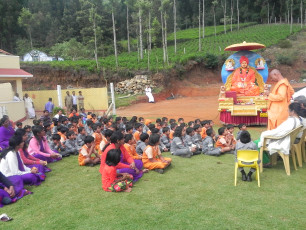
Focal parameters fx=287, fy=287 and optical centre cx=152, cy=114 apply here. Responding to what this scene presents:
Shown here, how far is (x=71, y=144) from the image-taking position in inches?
310

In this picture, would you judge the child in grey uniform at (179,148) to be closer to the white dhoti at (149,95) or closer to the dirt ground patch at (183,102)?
the dirt ground patch at (183,102)

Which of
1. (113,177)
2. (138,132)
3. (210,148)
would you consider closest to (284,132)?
(210,148)

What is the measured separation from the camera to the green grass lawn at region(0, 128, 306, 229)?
149 inches

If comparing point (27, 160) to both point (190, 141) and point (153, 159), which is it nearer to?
point (153, 159)

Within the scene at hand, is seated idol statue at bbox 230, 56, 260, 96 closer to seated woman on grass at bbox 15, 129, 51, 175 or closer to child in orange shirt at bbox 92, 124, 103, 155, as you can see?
child in orange shirt at bbox 92, 124, 103, 155

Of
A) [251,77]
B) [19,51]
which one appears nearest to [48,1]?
[19,51]

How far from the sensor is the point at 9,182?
473 cm

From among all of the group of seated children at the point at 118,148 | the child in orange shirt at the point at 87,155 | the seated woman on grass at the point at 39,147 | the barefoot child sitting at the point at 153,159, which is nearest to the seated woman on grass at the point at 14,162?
the group of seated children at the point at 118,148

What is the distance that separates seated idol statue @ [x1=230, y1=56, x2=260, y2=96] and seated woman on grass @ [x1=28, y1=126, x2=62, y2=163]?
8.27 meters

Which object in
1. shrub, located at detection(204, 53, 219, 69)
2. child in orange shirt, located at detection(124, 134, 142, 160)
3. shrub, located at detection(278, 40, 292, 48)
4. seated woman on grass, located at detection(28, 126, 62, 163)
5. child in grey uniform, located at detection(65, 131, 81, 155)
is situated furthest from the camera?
shrub, located at detection(278, 40, 292, 48)

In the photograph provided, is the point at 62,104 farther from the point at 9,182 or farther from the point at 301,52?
the point at 301,52

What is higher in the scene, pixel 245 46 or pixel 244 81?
pixel 245 46

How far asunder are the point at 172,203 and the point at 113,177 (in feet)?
4.02

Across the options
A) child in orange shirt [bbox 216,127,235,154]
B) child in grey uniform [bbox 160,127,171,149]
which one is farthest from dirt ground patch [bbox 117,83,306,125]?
child in orange shirt [bbox 216,127,235,154]
